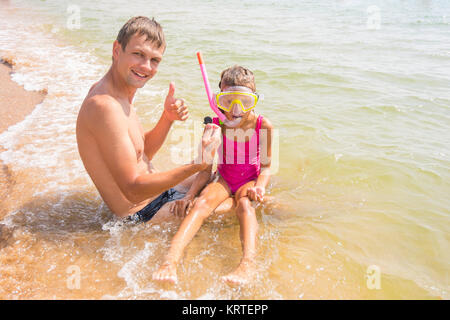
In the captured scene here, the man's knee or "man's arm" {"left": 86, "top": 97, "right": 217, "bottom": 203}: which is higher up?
"man's arm" {"left": 86, "top": 97, "right": 217, "bottom": 203}

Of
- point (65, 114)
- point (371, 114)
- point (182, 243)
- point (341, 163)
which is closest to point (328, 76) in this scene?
point (371, 114)

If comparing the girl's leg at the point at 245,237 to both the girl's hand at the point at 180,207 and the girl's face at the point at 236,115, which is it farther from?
the girl's face at the point at 236,115

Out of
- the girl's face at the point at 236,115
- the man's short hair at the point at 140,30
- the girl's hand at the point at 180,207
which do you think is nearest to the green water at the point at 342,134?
the girl's hand at the point at 180,207

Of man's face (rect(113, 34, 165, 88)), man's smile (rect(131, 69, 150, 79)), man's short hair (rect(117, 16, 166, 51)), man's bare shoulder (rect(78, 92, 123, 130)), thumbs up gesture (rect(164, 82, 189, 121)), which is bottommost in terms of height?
thumbs up gesture (rect(164, 82, 189, 121))

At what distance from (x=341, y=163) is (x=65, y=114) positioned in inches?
160

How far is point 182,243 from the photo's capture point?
2445 millimetres

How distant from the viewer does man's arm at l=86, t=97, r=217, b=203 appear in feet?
7.19

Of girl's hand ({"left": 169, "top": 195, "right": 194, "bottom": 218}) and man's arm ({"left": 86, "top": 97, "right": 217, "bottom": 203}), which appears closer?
man's arm ({"left": 86, "top": 97, "right": 217, "bottom": 203})

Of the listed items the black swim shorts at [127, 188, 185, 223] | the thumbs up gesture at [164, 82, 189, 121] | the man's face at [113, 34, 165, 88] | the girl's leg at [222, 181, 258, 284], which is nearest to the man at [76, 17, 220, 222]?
the man's face at [113, 34, 165, 88]

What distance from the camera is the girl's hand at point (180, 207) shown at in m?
2.73

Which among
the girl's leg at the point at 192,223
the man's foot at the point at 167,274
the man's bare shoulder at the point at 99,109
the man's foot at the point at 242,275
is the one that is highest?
the man's bare shoulder at the point at 99,109

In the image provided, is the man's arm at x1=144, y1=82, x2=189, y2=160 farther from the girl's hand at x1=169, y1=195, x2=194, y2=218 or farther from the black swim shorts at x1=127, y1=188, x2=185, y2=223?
the girl's hand at x1=169, y1=195, x2=194, y2=218

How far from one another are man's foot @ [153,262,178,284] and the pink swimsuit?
3.58ft

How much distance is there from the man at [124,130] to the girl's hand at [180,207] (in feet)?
1.04
